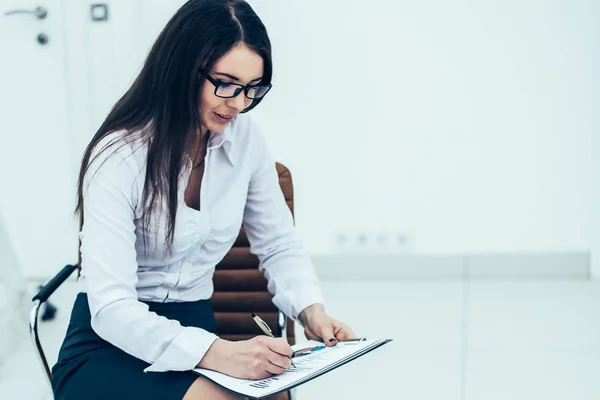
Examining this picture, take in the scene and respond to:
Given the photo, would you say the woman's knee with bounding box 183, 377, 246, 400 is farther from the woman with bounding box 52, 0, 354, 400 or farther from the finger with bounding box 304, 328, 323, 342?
the finger with bounding box 304, 328, 323, 342

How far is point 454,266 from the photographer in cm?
345

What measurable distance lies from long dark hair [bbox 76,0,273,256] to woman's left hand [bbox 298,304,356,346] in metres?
0.31

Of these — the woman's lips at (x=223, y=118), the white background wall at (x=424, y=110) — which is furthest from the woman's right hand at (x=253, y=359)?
the white background wall at (x=424, y=110)

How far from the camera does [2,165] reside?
11.1 feet

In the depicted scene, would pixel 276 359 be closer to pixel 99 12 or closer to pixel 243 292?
pixel 243 292

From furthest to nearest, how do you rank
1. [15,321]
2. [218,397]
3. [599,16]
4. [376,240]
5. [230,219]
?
[376,240]
[599,16]
[15,321]
[230,219]
[218,397]

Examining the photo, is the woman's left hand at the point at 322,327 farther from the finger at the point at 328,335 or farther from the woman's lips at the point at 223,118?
the woman's lips at the point at 223,118

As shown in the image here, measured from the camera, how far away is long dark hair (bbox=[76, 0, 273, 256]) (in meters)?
1.35

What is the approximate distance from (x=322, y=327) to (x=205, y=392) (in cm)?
29

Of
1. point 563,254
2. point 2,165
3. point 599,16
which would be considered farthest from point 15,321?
point 599,16

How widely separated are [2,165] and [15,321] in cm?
81

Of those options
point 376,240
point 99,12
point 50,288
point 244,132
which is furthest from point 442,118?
point 50,288

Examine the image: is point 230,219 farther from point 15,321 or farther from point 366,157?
point 366,157

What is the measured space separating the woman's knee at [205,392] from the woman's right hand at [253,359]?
3cm
